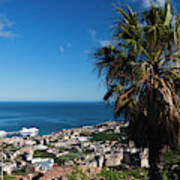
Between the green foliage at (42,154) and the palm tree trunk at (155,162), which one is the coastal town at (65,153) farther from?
the palm tree trunk at (155,162)

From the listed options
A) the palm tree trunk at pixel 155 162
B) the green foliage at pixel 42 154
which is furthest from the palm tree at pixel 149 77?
the green foliage at pixel 42 154

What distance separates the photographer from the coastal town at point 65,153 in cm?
3738

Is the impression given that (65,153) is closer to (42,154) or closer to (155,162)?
(42,154)

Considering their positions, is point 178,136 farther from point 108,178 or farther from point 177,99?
point 108,178

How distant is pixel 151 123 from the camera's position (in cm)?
548

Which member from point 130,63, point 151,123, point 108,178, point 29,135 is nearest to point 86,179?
point 108,178

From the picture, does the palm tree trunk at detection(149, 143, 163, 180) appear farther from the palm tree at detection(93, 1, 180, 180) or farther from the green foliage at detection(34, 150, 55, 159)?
the green foliage at detection(34, 150, 55, 159)

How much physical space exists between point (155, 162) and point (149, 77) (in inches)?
96.5

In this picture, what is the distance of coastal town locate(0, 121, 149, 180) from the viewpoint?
37375 mm

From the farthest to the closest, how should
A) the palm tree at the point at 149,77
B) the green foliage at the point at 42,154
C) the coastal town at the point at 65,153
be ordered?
the green foliage at the point at 42,154, the coastal town at the point at 65,153, the palm tree at the point at 149,77

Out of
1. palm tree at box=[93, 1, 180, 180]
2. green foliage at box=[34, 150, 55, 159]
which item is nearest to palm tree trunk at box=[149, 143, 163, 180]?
palm tree at box=[93, 1, 180, 180]

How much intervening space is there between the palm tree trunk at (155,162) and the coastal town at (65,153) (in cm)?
85

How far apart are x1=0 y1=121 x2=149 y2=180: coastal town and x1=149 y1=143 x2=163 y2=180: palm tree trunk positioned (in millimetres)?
855

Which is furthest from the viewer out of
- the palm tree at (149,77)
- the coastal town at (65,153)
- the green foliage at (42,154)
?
the green foliage at (42,154)
